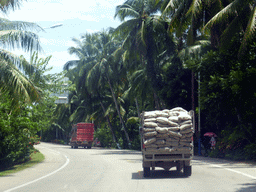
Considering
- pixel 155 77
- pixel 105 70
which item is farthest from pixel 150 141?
pixel 105 70

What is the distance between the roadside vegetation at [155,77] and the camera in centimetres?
1950

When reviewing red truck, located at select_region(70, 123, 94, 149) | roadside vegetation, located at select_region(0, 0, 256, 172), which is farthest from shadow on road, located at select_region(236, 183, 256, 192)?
red truck, located at select_region(70, 123, 94, 149)

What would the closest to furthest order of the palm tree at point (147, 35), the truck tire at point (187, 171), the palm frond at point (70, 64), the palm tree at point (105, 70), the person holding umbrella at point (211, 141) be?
the truck tire at point (187, 171), the person holding umbrella at point (211, 141), the palm tree at point (147, 35), the palm tree at point (105, 70), the palm frond at point (70, 64)

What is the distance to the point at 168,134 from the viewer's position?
1307 cm

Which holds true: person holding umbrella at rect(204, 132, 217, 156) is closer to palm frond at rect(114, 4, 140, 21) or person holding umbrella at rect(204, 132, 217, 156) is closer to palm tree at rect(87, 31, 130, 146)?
Result: palm frond at rect(114, 4, 140, 21)

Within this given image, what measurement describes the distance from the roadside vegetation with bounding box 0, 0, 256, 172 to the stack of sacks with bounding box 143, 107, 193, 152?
18.8 feet

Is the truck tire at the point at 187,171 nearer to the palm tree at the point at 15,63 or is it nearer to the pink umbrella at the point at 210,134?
the palm tree at the point at 15,63

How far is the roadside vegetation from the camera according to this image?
19.5 meters

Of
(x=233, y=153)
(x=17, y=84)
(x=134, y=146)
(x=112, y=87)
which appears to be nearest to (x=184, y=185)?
(x=17, y=84)

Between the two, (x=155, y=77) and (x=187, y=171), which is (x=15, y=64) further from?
(x=155, y=77)

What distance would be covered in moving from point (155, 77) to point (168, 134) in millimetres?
20644

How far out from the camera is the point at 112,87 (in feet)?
155

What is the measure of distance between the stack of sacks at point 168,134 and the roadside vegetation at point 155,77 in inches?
225

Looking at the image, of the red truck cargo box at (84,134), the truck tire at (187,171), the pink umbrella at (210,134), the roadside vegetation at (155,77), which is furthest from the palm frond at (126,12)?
the truck tire at (187,171)
